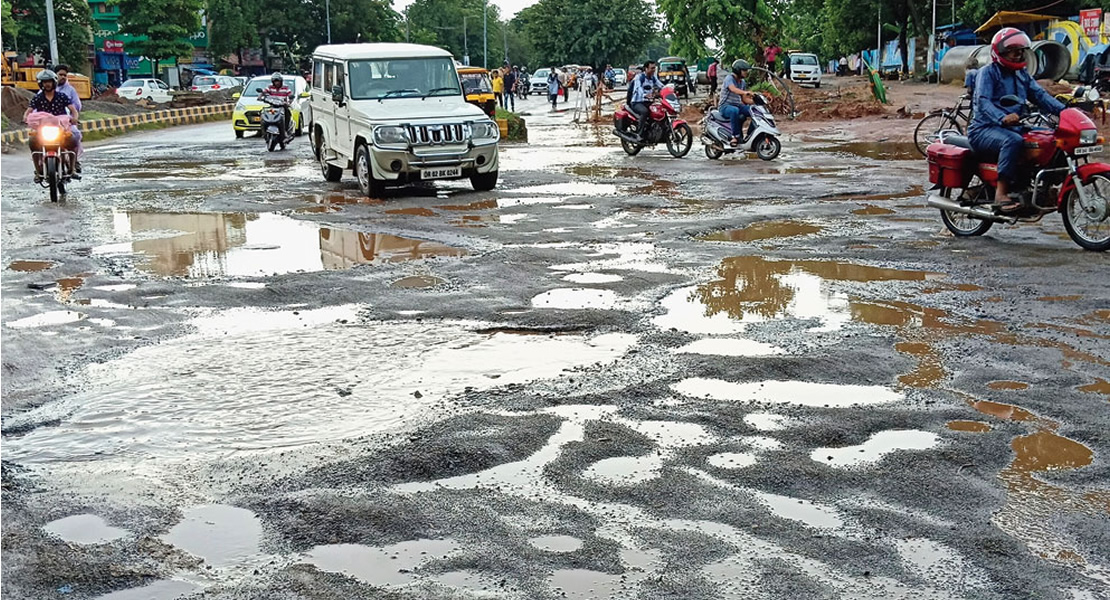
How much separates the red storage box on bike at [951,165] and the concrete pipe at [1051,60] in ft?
51.4

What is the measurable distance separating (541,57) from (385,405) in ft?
298

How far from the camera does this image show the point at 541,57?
3706 inches

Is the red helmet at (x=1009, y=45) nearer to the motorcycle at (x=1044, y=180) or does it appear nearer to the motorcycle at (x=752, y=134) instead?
the motorcycle at (x=1044, y=180)

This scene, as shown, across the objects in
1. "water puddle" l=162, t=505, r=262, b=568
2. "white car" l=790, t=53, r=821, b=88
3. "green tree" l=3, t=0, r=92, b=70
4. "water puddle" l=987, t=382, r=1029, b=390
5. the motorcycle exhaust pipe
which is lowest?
"water puddle" l=162, t=505, r=262, b=568

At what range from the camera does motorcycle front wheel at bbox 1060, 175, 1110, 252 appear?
8.99 metres

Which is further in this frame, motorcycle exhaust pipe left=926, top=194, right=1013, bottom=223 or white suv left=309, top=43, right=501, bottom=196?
white suv left=309, top=43, right=501, bottom=196

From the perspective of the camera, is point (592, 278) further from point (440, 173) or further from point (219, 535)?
point (440, 173)

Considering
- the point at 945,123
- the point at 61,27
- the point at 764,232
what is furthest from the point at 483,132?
the point at 61,27

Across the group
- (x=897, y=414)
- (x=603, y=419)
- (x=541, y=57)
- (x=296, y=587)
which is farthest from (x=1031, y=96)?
(x=541, y=57)

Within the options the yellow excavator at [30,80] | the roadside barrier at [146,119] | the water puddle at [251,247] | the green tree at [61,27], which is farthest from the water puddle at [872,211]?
the green tree at [61,27]

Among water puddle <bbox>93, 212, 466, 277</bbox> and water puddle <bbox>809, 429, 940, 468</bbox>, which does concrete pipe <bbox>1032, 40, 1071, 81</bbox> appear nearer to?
water puddle <bbox>93, 212, 466, 277</bbox>

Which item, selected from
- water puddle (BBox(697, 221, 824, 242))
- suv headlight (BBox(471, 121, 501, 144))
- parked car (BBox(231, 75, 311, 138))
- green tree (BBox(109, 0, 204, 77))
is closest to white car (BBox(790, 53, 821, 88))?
parked car (BBox(231, 75, 311, 138))

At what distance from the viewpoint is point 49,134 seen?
15172 millimetres

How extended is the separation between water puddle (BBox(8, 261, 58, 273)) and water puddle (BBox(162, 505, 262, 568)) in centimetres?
632
